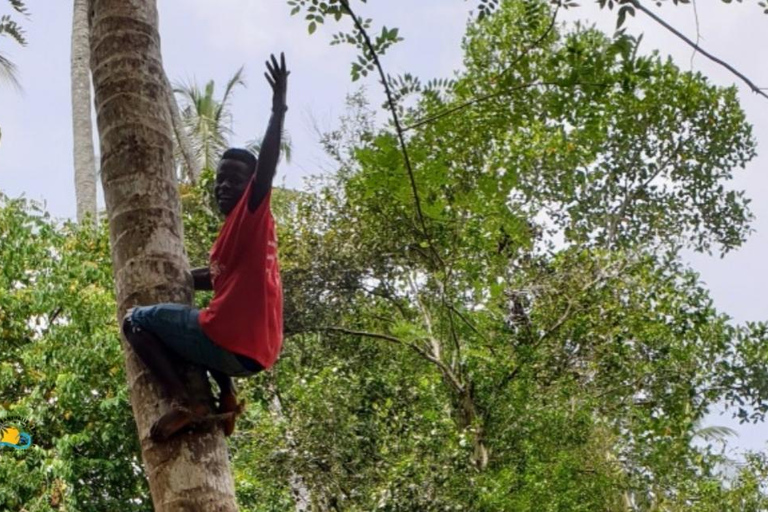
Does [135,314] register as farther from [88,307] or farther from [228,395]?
[88,307]

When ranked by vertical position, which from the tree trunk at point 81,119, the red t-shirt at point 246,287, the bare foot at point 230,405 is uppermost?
the tree trunk at point 81,119

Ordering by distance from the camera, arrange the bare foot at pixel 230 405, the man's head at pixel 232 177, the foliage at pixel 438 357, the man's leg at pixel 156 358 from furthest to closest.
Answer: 1. the foliage at pixel 438 357
2. the man's head at pixel 232 177
3. the bare foot at pixel 230 405
4. the man's leg at pixel 156 358

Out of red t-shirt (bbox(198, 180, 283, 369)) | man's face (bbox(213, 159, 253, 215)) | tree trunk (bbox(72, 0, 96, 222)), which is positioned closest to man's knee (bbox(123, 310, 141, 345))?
red t-shirt (bbox(198, 180, 283, 369))

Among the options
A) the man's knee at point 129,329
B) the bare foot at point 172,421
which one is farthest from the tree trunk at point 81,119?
the bare foot at point 172,421

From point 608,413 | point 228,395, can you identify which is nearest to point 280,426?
point 608,413

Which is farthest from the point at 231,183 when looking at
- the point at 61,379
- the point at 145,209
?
the point at 61,379

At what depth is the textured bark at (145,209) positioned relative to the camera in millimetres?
2006

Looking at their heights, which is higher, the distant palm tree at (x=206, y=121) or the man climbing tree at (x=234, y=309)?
the distant palm tree at (x=206, y=121)

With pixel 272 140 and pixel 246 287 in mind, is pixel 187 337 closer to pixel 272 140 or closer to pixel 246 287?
pixel 246 287

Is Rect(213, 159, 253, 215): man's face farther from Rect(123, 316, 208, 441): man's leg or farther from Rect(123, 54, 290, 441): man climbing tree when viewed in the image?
Rect(123, 316, 208, 441): man's leg

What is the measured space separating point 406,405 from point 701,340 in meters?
3.99

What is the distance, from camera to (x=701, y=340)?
10180 millimetres

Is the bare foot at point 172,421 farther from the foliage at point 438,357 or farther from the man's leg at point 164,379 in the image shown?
the foliage at point 438,357

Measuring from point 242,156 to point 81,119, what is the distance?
37.3ft
